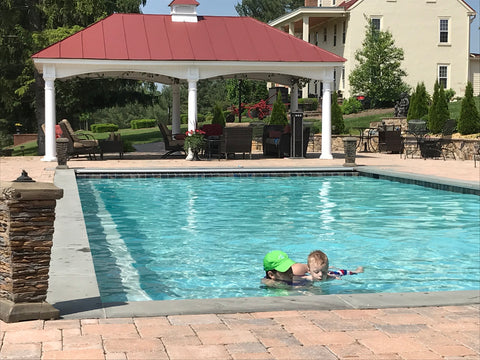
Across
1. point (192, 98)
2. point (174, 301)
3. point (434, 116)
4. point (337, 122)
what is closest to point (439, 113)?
point (434, 116)

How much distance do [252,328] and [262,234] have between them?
18.3ft

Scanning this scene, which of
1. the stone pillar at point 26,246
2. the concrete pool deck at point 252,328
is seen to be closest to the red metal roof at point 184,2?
the concrete pool deck at point 252,328

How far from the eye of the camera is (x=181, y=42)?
840 inches

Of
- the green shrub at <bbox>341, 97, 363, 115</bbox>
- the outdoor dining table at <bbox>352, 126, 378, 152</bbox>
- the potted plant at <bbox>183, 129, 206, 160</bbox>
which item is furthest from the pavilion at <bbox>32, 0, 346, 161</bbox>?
the green shrub at <bbox>341, 97, 363, 115</bbox>

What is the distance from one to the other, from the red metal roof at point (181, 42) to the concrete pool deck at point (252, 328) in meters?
A: 15.7

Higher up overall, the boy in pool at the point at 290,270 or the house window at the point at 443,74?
the house window at the point at 443,74

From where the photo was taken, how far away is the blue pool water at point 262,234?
711 centimetres

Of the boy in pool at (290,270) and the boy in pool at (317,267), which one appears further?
the boy in pool at (317,267)

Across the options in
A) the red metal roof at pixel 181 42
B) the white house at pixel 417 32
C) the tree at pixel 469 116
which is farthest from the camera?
the white house at pixel 417 32

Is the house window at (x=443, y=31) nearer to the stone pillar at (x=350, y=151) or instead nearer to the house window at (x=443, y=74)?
the house window at (x=443, y=74)

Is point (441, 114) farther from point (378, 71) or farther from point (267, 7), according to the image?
point (267, 7)

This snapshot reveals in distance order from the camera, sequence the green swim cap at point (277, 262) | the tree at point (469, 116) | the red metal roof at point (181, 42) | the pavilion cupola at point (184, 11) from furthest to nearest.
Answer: the tree at point (469, 116), the pavilion cupola at point (184, 11), the red metal roof at point (181, 42), the green swim cap at point (277, 262)

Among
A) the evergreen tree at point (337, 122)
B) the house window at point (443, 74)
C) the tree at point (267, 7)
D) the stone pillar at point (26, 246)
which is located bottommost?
the stone pillar at point (26, 246)

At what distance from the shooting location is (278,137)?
888 inches
